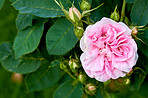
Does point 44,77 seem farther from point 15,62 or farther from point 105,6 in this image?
point 105,6

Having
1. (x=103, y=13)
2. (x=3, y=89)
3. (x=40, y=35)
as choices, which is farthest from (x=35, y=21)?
(x=3, y=89)

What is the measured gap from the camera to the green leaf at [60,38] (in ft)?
1.54

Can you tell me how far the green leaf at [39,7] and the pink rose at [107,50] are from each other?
0.13 metres

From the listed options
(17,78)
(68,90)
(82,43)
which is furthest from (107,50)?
(17,78)

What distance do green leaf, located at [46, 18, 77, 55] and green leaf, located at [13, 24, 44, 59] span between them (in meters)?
0.08

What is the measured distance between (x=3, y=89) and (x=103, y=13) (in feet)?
2.78

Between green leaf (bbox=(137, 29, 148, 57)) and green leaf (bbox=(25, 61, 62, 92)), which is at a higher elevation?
green leaf (bbox=(137, 29, 148, 57))

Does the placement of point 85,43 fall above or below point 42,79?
above

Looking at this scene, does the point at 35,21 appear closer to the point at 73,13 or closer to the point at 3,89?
the point at 73,13

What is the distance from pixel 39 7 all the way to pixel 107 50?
19cm

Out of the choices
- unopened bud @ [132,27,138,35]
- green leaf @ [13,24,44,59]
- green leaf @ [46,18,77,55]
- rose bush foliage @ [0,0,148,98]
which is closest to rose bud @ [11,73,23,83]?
rose bush foliage @ [0,0,148,98]

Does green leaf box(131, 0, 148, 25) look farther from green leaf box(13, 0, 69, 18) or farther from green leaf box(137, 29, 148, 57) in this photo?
green leaf box(13, 0, 69, 18)

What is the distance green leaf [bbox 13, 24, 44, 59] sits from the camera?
55 centimetres

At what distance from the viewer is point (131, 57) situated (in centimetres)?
39
